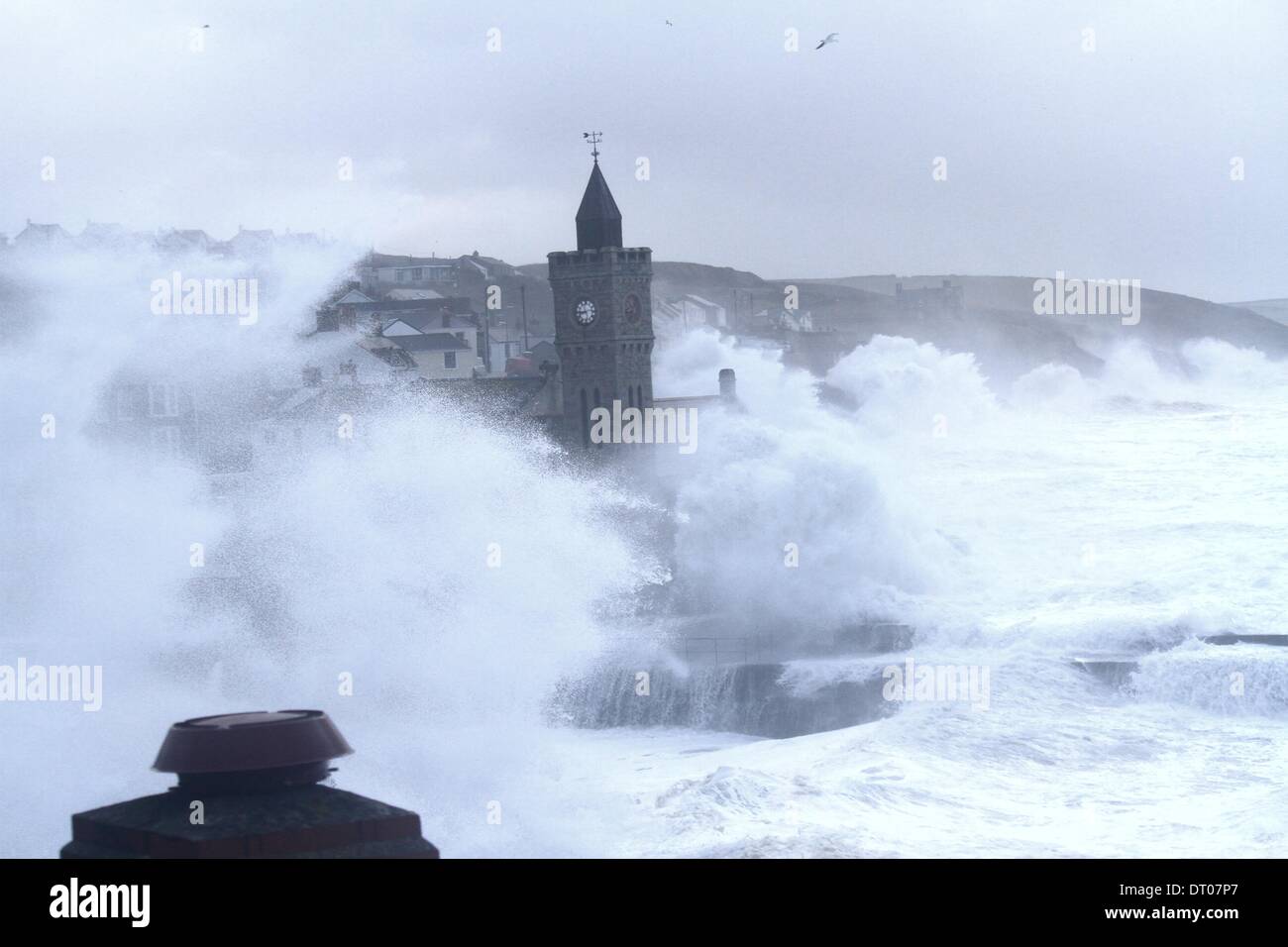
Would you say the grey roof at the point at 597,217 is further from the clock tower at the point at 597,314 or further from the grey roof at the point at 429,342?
the grey roof at the point at 429,342

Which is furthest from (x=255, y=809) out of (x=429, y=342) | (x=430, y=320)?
(x=430, y=320)

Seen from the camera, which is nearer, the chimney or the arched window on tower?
the arched window on tower

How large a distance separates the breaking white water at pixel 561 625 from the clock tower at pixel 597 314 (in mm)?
2967

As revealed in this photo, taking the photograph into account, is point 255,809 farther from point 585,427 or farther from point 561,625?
point 585,427

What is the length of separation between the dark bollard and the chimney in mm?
38913

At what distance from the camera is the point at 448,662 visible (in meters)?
27.8

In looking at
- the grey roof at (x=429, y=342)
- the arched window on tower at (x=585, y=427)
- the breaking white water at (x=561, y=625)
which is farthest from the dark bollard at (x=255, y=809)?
the grey roof at (x=429, y=342)

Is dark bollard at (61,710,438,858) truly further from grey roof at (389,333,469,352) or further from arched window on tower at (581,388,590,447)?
grey roof at (389,333,469,352)

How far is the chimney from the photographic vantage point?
48750 mm

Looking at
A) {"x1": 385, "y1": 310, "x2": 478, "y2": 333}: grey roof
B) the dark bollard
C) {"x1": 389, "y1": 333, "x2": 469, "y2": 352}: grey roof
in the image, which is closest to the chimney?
{"x1": 389, "y1": 333, "x2": 469, "y2": 352}: grey roof

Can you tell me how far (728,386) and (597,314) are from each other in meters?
4.74

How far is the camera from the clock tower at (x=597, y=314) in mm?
46719

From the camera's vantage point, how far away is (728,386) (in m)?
49.3
